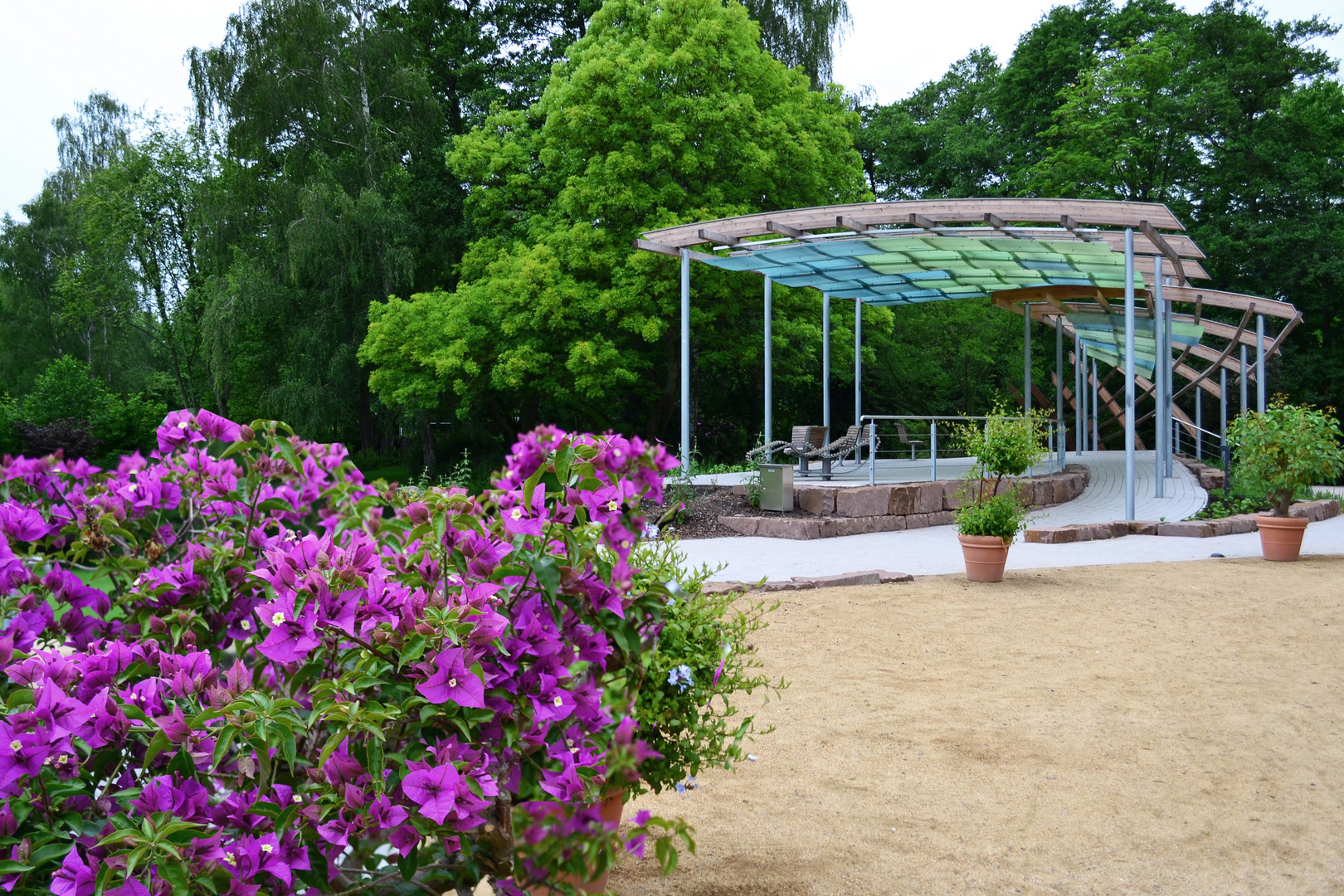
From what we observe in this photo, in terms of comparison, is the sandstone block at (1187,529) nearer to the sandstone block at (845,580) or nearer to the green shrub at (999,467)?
the green shrub at (999,467)

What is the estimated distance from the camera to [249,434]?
1884mm

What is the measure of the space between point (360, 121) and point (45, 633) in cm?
2089

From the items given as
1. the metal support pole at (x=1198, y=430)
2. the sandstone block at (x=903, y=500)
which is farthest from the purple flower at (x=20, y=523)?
the metal support pole at (x=1198, y=430)

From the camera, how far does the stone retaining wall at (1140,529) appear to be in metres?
9.40

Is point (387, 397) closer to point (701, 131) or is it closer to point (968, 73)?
point (701, 131)

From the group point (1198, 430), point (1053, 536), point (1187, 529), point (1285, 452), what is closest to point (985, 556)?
point (1053, 536)

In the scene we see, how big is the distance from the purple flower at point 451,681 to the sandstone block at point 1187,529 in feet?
33.5

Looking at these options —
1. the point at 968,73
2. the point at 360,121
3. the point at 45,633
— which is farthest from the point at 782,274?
the point at 968,73

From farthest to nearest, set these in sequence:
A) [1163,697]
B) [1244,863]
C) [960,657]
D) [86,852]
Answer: [960,657]
[1163,697]
[1244,863]
[86,852]

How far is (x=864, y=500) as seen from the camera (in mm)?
10672

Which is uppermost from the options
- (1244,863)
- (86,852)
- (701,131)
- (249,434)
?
(701,131)

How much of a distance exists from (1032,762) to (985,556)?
12.1 feet

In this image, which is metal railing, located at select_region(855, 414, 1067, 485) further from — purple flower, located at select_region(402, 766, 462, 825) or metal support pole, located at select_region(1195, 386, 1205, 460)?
purple flower, located at select_region(402, 766, 462, 825)

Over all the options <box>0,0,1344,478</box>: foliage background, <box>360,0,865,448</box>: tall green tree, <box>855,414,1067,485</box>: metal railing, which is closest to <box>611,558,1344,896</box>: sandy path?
<box>855,414,1067,485</box>: metal railing
